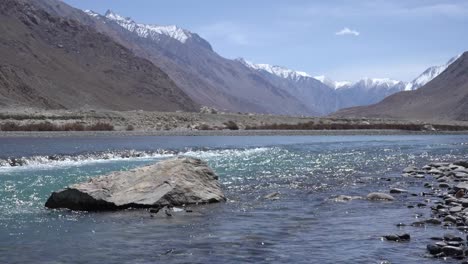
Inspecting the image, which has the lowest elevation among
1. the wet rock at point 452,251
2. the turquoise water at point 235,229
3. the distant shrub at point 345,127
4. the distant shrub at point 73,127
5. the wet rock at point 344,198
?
the turquoise water at point 235,229

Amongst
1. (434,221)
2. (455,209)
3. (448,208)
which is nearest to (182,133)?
(448,208)

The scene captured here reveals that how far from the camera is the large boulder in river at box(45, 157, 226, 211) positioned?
72.4 feet

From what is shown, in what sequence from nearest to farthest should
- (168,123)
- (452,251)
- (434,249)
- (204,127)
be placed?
(452,251) → (434,249) → (168,123) → (204,127)

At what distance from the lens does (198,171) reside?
79.9 ft

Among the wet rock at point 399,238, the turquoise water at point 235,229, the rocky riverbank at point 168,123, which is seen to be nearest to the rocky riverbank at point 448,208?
the turquoise water at point 235,229

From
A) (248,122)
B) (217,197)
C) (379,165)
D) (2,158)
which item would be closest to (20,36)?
(248,122)

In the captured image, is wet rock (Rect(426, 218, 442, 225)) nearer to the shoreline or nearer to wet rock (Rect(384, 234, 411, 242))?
wet rock (Rect(384, 234, 411, 242))

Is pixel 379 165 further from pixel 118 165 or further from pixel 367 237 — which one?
pixel 367 237

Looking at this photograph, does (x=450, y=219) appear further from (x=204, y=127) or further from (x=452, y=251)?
(x=204, y=127)

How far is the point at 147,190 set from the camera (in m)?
22.8

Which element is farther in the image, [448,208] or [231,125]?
[231,125]

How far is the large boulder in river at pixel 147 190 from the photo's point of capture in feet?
72.4

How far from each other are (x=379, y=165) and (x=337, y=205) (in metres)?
21.1

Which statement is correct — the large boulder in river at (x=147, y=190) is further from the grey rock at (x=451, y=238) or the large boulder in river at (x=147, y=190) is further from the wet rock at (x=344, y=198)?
the grey rock at (x=451, y=238)
